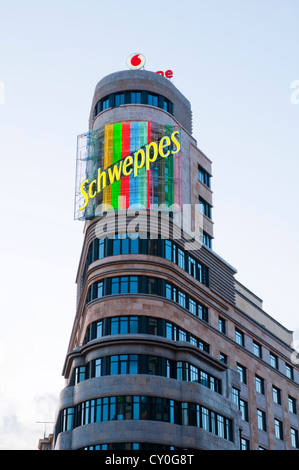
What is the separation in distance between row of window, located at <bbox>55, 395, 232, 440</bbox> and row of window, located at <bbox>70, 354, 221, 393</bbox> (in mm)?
2405

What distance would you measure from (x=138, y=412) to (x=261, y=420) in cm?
2364

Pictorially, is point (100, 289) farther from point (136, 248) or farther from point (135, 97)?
point (135, 97)

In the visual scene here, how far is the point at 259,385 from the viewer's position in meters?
85.1

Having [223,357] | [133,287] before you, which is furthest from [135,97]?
[223,357]

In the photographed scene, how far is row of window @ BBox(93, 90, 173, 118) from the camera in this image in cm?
7981

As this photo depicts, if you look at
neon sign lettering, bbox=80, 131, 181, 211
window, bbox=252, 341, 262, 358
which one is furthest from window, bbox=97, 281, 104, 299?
window, bbox=252, 341, 262, 358

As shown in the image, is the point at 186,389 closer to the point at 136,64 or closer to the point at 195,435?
the point at 195,435

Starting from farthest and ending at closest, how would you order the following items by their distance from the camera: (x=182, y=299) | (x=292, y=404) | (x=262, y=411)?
(x=292, y=404) < (x=262, y=411) < (x=182, y=299)

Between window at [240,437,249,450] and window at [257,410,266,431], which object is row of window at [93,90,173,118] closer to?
window at [257,410,266,431]

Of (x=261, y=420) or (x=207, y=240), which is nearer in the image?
(x=207, y=240)

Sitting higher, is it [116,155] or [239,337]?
[116,155]

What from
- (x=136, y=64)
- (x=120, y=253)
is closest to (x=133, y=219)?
(x=120, y=253)

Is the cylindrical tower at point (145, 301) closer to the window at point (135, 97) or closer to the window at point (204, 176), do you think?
the window at point (135, 97)

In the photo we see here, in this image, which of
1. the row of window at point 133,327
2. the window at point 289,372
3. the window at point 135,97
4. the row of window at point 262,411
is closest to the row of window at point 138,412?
the row of window at point 133,327
